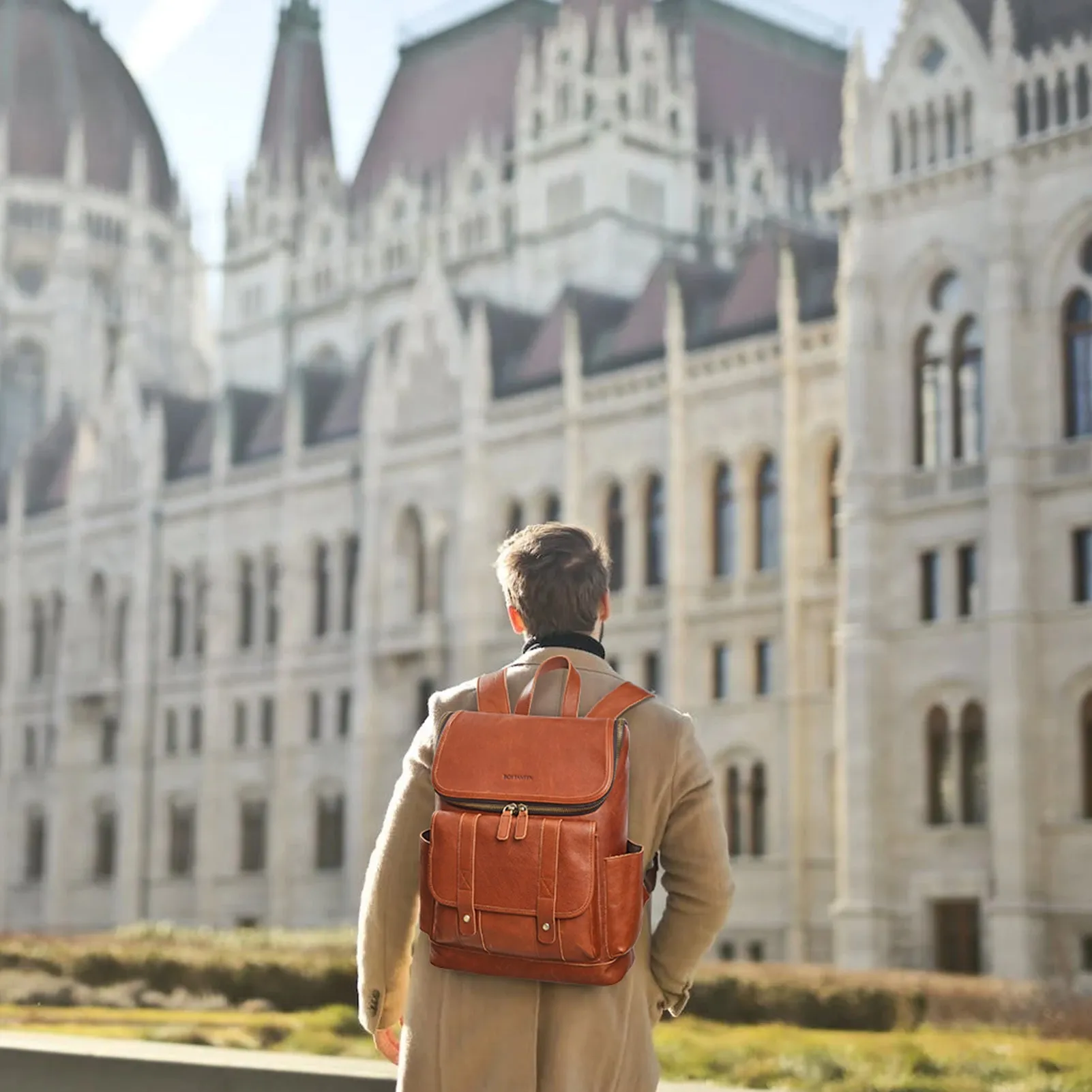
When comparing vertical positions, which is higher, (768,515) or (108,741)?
(768,515)

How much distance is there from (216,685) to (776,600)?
62.7ft

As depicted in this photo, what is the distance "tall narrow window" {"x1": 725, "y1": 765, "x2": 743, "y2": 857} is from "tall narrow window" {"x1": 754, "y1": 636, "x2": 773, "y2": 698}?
5.26 ft

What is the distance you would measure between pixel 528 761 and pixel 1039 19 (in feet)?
110

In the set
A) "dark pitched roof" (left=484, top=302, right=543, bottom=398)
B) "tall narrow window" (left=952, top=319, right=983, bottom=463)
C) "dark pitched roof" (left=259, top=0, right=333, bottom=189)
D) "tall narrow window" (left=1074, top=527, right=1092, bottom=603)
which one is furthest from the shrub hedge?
"dark pitched roof" (left=259, top=0, right=333, bottom=189)

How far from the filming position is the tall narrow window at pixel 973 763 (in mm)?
33625

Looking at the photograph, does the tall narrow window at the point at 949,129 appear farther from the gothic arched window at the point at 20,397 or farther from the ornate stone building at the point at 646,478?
the gothic arched window at the point at 20,397

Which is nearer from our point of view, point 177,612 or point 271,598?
point 271,598

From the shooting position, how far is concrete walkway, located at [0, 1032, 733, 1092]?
23.9 ft

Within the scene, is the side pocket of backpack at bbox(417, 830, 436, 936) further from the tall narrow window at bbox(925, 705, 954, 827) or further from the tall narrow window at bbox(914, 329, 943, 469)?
the tall narrow window at bbox(914, 329, 943, 469)

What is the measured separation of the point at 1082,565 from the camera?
33.3 meters

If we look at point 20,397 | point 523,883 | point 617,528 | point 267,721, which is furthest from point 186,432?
point 523,883

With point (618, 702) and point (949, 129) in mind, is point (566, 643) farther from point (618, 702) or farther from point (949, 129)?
point (949, 129)

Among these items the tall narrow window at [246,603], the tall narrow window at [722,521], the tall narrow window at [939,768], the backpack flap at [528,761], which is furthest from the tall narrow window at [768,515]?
the backpack flap at [528,761]

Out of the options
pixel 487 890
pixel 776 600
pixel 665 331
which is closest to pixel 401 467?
pixel 665 331
